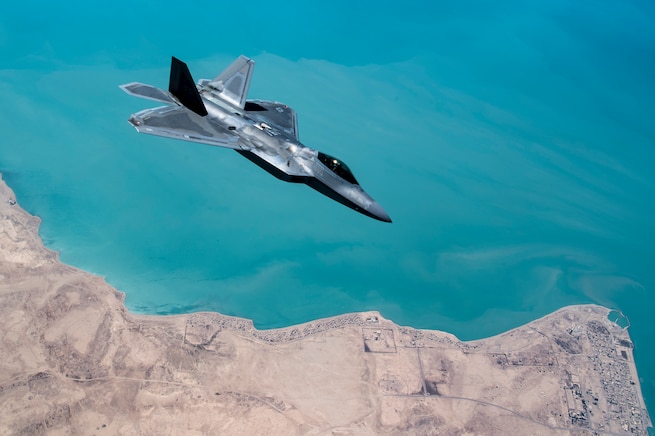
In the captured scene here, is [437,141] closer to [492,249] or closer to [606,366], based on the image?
[492,249]

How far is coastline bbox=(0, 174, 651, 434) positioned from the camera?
29.1 meters

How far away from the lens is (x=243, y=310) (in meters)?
34.3

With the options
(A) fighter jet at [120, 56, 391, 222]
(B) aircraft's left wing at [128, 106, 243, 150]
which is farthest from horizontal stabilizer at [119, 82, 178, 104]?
(B) aircraft's left wing at [128, 106, 243, 150]

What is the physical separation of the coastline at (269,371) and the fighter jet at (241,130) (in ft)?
31.2

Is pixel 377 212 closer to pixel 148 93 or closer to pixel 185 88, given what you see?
pixel 185 88

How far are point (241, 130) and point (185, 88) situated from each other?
Result: 15.4 feet

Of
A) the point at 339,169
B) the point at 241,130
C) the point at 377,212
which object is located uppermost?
the point at 339,169

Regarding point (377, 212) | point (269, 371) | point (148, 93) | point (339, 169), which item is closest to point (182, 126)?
point (148, 93)

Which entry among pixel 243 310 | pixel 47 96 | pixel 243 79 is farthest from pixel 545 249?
pixel 47 96

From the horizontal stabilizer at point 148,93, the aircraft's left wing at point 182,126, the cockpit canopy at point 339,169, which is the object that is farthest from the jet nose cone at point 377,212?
the horizontal stabilizer at point 148,93

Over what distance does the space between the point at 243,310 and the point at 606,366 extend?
2437cm

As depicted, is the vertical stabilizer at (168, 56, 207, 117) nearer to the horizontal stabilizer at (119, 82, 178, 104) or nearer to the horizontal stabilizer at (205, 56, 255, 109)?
the horizontal stabilizer at (119, 82, 178, 104)

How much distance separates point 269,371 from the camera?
31.4 m

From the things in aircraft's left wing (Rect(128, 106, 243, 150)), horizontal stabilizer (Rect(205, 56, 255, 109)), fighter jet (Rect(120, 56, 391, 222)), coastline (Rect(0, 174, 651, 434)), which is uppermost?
horizontal stabilizer (Rect(205, 56, 255, 109))
